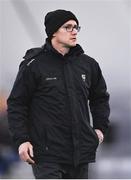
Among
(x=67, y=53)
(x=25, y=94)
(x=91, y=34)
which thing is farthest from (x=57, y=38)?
(x=91, y=34)

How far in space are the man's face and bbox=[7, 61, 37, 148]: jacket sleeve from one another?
0.27 m

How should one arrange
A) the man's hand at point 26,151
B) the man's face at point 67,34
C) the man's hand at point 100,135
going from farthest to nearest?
the man's hand at point 100,135 → the man's face at point 67,34 → the man's hand at point 26,151

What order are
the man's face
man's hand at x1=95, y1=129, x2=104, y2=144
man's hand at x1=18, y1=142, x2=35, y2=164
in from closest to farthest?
man's hand at x1=18, y1=142, x2=35, y2=164
the man's face
man's hand at x1=95, y1=129, x2=104, y2=144

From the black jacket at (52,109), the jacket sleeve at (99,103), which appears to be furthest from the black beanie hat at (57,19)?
the jacket sleeve at (99,103)

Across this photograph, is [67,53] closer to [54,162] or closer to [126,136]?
[54,162]

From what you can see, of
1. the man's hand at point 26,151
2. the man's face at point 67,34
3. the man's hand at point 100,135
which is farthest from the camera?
the man's hand at point 100,135

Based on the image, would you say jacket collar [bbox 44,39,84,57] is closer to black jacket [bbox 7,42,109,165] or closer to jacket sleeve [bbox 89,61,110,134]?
black jacket [bbox 7,42,109,165]

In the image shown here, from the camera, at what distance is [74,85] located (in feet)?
12.2

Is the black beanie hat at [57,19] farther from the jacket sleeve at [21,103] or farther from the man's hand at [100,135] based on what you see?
the man's hand at [100,135]

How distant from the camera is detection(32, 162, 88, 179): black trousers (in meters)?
3.63

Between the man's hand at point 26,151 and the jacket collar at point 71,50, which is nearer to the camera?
the man's hand at point 26,151

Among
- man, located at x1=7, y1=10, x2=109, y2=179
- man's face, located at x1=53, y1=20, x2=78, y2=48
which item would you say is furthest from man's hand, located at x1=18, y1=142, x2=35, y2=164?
man's face, located at x1=53, y1=20, x2=78, y2=48

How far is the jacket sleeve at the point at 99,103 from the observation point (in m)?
3.96

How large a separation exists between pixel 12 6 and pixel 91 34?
0.87 m
